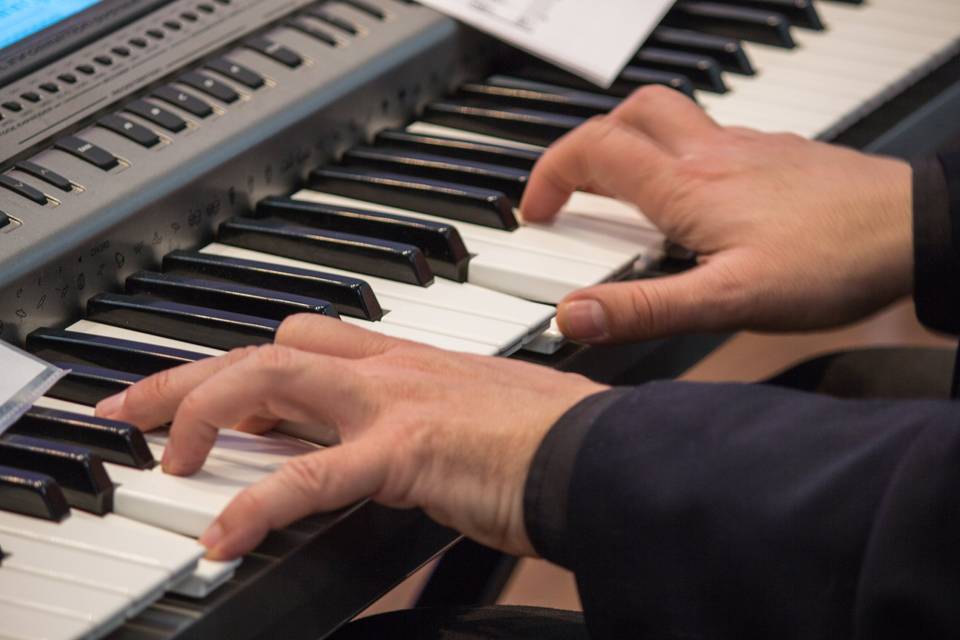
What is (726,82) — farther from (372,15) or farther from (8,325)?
(8,325)

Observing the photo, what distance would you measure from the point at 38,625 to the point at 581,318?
442mm

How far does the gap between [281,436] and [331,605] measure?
12cm

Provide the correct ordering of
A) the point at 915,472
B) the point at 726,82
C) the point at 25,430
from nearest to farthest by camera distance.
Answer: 1. the point at 915,472
2. the point at 25,430
3. the point at 726,82

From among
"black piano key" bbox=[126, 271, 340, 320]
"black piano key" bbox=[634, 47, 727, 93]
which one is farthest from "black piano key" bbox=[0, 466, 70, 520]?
"black piano key" bbox=[634, 47, 727, 93]

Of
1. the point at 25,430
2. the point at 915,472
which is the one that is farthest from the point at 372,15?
the point at 915,472

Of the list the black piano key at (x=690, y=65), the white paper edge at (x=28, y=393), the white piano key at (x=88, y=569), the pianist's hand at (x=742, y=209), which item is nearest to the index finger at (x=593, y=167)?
the pianist's hand at (x=742, y=209)

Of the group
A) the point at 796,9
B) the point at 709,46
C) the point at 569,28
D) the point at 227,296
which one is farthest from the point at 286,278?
the point at 796,9

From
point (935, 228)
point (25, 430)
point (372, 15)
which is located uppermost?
point (372, 15)

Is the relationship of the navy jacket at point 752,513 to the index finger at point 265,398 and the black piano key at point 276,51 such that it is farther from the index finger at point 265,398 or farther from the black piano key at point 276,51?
the black piano key at point 276,51

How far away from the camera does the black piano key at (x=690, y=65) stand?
1.40 meters

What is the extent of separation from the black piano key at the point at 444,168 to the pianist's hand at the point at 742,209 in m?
0.03

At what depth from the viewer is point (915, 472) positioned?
75 centimetres

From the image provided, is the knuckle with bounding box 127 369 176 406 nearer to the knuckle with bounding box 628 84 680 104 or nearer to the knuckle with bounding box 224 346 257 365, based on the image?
the knuckle with bounding box 224 346 257 365

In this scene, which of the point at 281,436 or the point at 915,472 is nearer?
the point at 915,472
